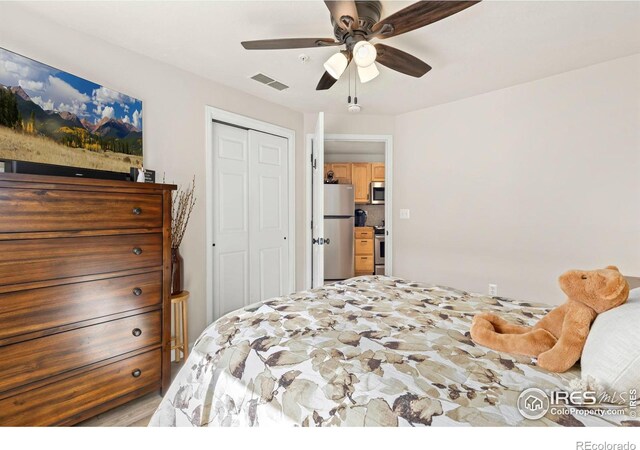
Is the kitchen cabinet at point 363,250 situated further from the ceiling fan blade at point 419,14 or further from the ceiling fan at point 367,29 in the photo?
the ceiling fan blade at point 419,14

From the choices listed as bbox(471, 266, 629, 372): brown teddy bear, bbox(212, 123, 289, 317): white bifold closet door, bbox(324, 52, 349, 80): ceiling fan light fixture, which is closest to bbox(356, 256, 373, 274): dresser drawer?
bbox(212, 123, 289, 317): white bifold closet door

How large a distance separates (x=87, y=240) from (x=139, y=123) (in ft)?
3.53

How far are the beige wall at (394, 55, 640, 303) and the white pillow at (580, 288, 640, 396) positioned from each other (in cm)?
209

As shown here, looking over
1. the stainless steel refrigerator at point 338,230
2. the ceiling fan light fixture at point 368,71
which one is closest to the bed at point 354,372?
the ceiling fan light fixture at point 368,71

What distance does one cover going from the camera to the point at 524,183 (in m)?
2.84

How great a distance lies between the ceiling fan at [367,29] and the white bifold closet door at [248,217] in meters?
1.53

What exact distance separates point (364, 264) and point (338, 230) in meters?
0.92

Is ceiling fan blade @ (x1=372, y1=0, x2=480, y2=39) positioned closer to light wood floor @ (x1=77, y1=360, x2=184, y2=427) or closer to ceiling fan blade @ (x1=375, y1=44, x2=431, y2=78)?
ceiling fan blade @ (x1=375, y1=44, x2=431, y2=78)

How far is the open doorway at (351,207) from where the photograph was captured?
3.59m

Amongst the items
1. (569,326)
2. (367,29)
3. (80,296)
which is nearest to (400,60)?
(367,29)

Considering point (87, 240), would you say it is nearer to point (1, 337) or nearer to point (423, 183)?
point (1, 337)

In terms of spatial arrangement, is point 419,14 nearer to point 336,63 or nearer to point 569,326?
point 336,63

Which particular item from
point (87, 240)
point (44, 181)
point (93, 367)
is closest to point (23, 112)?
point (44, 181)

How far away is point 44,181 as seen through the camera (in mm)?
1410
